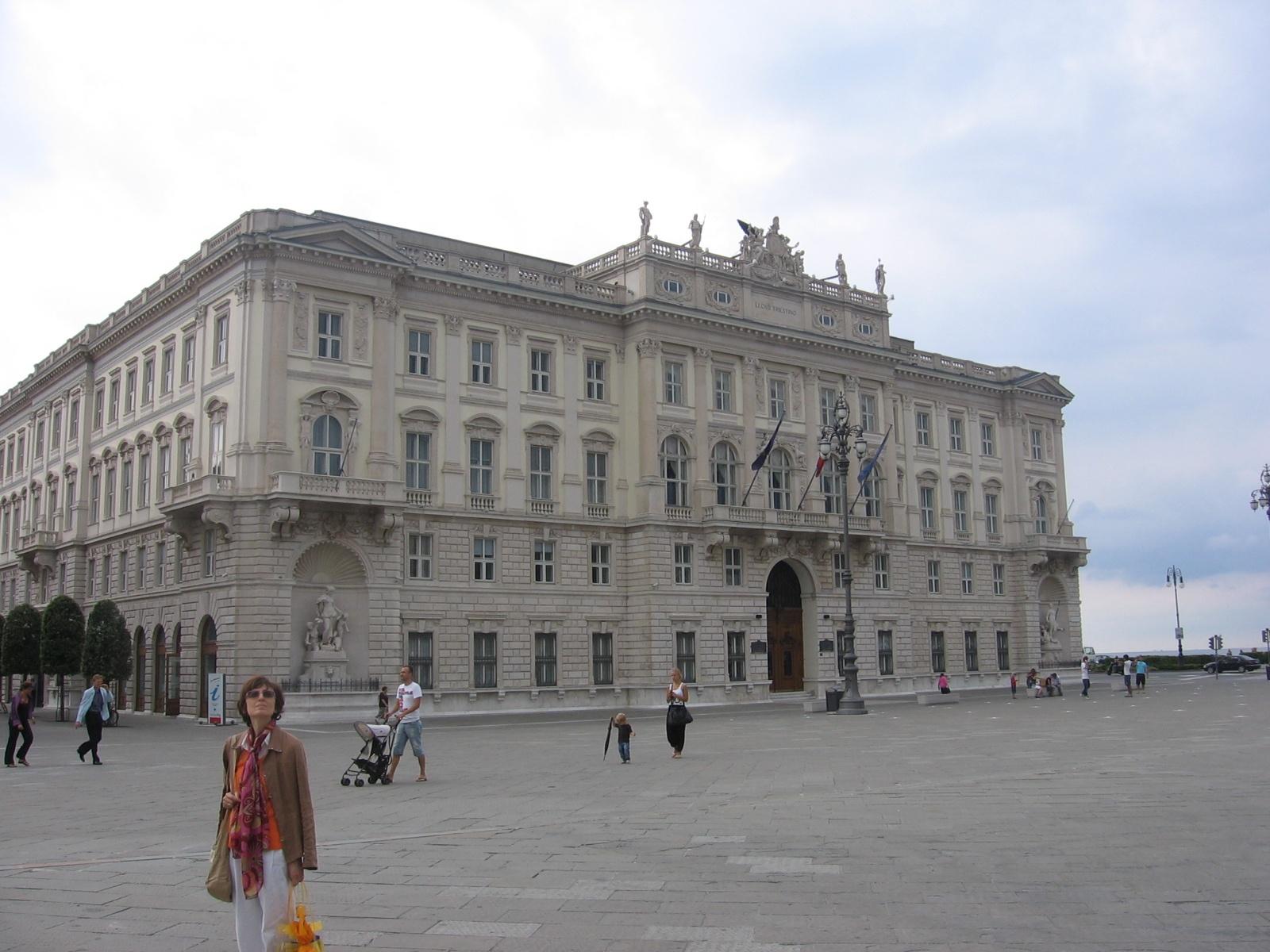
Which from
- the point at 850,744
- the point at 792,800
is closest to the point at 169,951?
the point at 792,800

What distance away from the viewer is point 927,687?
64750mm

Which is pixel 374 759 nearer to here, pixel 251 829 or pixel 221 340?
pixel 251 829

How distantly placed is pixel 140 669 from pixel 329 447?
1418 cm

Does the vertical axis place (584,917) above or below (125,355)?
below

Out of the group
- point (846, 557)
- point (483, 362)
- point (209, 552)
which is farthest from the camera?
point (483, 362)

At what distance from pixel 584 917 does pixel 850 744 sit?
18983 millimetres

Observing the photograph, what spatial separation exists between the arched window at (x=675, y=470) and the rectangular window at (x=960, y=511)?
69.8ft

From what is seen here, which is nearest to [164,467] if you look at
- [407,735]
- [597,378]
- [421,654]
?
[421,654]

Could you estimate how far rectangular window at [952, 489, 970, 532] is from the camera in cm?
6975

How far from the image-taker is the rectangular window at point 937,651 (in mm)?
66750

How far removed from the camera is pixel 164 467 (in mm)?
50469

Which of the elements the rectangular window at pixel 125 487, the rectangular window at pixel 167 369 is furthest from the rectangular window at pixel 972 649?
the rectangular window at pixel 125 487

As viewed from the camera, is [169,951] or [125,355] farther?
[125,355]

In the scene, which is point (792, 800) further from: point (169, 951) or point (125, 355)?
point (125, 355)
